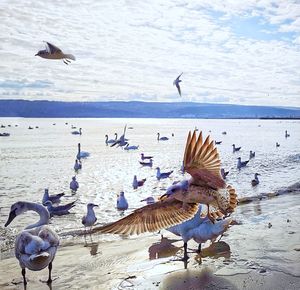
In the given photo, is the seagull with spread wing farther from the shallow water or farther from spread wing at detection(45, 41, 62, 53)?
spread wing at detection(45, 41, 62, 53)

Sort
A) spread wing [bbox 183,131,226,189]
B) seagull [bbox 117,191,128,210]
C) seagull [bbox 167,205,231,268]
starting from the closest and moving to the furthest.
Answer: spread wing [bbox 183,131,226,189]
seagull [bbox 167,205,231,268]
seagull [bbox 117,191,128,210]

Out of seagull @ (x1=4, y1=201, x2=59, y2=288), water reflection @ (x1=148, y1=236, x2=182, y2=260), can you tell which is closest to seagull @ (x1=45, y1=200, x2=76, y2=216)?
water reflection @ (x1=148, y1=236, x2=182, y2=260)

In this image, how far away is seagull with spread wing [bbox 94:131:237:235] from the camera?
5.93 meters

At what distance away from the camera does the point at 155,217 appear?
7.16 metres

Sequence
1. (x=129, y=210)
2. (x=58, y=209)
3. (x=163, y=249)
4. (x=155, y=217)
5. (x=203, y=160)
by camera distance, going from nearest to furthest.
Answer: (x=203, y=160), (x=155, y=217), (x=163, y=249), (x=58, y=209), (x=129, y=210)

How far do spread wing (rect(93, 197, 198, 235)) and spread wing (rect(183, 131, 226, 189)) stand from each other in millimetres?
960

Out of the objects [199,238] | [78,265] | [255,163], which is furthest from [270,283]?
[255,163]

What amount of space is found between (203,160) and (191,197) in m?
0.82

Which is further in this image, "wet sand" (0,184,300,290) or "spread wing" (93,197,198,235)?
"wet sand" (0,184,300,290)

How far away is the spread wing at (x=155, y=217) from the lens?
6707 millimetres

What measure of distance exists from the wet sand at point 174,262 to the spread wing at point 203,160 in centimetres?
190

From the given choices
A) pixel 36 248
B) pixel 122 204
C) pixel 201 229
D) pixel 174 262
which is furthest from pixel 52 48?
pixel 122 204

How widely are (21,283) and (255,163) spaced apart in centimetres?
2335

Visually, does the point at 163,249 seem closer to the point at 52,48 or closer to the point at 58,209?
the point at 52,48
